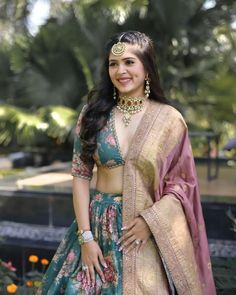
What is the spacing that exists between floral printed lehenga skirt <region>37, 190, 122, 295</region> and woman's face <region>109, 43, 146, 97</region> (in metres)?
0.42

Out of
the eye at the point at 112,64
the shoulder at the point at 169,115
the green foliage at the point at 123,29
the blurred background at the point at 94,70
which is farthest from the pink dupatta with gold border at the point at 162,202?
the green foliage at the point at 123,29

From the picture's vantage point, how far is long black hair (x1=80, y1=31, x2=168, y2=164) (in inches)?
77.5

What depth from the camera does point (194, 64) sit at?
29.5 ft

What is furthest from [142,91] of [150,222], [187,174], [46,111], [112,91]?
[46,111]

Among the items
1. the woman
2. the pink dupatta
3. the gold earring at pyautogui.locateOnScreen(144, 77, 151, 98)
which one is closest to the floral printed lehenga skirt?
the woman

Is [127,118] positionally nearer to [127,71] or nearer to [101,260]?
[127,71]

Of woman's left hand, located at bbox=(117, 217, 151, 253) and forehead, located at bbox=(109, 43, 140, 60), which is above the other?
forehead, located at bbox=(109, 43, 140, 60)

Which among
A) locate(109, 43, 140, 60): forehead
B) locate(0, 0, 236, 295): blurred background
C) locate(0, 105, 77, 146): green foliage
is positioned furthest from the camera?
locate(0, 0, 236, 295): blurred background

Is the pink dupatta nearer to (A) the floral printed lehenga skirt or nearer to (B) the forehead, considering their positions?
(A) the floral printed lehenga skirt

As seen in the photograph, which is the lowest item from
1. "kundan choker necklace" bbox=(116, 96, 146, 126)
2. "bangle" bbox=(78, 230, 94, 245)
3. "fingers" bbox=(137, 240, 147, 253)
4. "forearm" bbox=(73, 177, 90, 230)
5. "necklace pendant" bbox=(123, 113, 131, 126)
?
"fingers" bbox=(137, 240, 147, 253)

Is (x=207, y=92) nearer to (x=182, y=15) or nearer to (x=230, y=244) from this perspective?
(x=182, y=15)

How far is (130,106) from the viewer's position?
205 cm

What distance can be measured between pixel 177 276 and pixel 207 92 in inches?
282

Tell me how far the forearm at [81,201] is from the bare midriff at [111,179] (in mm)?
65
